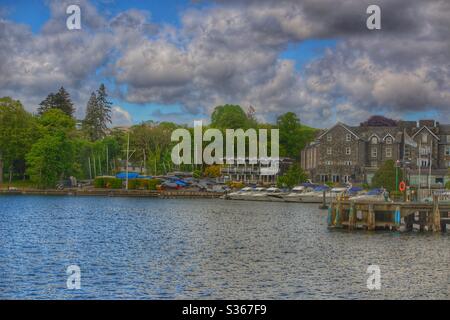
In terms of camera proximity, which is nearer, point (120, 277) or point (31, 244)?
point (120, 277)

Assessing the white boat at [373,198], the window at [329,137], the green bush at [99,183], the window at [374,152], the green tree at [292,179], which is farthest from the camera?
the green bush at [99,183]

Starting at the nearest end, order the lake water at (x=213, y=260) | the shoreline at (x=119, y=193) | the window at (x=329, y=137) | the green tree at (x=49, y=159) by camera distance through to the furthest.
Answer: the lake water at (x=213, y=260) → the green tree at (x=49, y=159) → the shoreline at (x=119, y=193) → the window at (x=329, y=137)

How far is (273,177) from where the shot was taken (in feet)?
535

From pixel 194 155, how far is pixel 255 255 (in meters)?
116

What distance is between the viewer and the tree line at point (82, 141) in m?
143

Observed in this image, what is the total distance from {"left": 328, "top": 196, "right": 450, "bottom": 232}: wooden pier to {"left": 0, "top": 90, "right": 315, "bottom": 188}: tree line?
71.9m

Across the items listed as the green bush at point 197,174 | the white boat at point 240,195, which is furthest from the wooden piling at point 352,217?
the green bush at point 197,174

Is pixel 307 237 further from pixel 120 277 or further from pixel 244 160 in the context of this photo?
pixel 244 160

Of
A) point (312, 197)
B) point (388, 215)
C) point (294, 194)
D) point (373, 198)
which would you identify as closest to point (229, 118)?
point (294, 194)

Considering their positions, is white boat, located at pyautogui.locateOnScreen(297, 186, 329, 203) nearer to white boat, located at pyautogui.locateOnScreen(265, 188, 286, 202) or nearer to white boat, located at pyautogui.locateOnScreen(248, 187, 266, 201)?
white boat, located at pyautogui.locateOnScreen(265, 188, 286, 202)

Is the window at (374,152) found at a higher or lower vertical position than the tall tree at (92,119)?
lower

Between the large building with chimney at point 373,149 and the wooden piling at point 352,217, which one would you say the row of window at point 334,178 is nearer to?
the large building with chimney at point 373,149

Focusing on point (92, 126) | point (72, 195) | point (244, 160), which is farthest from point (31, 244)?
point (92, 126)

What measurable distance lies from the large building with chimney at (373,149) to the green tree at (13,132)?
5795 cm
